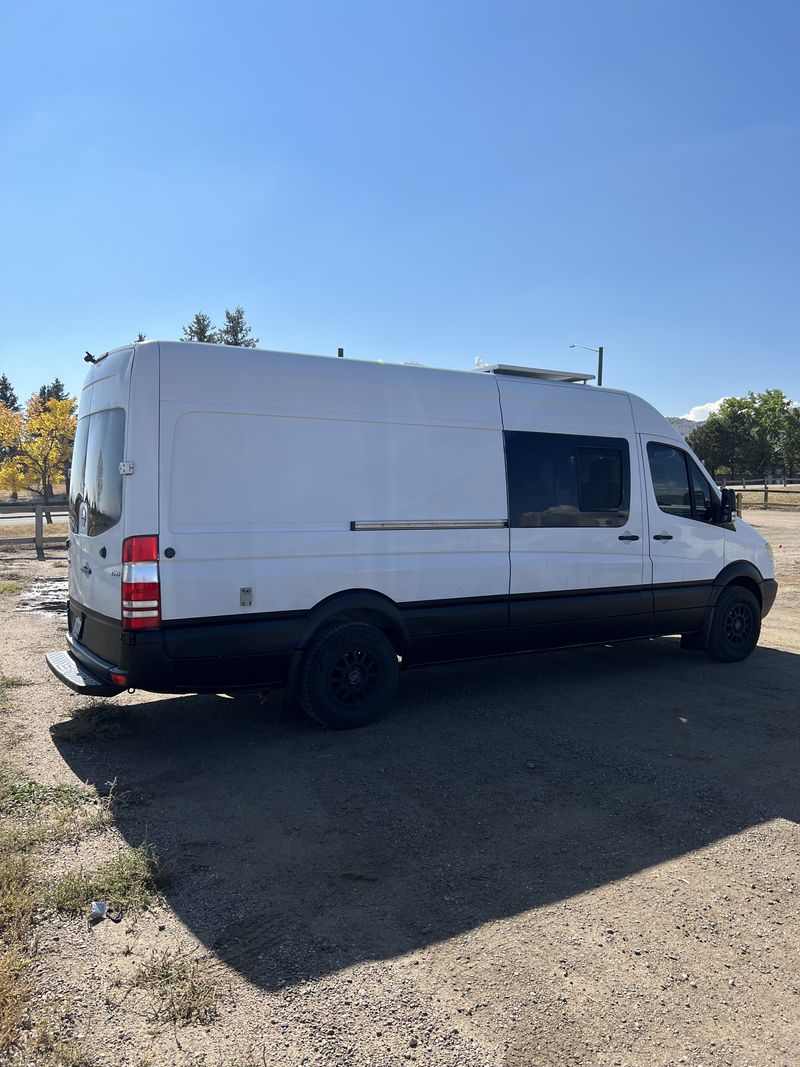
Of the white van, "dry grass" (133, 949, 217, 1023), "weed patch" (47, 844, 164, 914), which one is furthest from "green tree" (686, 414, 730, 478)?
"dry grass" (133, 949, 217, 1023)

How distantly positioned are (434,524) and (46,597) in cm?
828

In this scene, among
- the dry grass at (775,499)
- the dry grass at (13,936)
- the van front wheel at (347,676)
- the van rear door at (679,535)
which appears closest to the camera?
the dry grass at (13,936)

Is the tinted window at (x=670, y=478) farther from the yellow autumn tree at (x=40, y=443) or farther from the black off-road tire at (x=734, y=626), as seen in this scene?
the yellow autumn tree at (x=40, y=443)

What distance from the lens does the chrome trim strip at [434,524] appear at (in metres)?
5.94

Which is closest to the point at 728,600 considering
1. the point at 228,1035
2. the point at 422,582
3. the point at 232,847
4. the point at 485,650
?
the point at 485,650

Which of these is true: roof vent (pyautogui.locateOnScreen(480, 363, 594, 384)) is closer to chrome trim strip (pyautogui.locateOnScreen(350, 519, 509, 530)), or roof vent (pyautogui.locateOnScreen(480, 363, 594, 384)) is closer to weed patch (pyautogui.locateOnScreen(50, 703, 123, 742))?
chrome trim strip (pyautogui.locateOnScreen(350, 519, 509, 530))

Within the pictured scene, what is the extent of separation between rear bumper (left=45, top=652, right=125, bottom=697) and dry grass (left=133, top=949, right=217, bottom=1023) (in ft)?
7.99

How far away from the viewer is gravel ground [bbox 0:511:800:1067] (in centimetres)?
274

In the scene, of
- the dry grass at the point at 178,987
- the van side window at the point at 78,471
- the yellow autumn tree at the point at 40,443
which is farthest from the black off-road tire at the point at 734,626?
the yellow autumn tree at the point at 40,443

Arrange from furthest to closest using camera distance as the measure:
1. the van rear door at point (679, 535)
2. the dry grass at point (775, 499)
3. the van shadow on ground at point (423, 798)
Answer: the dry grass at point (775, 499)
the van rear door at point (679, 535)
the van shadow on ground at point (423, 798)

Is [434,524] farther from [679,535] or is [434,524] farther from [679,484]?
[679,484]

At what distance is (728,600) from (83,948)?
Result: 6.97 meters

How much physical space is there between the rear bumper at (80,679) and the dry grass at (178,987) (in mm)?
2434

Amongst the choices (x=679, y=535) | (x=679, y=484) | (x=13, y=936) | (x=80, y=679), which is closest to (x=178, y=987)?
(x=13, y=936)
